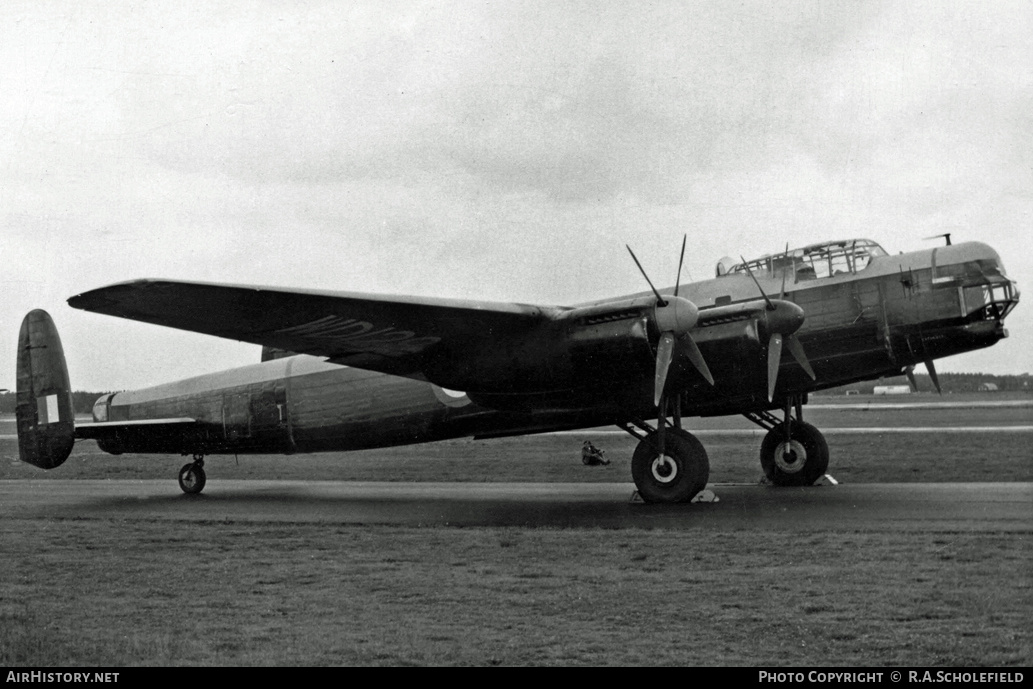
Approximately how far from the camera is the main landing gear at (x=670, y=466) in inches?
505

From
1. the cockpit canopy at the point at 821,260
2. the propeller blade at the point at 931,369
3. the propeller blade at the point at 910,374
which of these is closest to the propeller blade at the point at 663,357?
the cockpit canopy at the point at 821,260

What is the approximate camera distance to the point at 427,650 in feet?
18.6

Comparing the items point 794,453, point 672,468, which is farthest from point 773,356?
point 794,453

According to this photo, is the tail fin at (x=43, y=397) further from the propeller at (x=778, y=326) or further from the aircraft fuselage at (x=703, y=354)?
the propeller at (x=778, y=326)

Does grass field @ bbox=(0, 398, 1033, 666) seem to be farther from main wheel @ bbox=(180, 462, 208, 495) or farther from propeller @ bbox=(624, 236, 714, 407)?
main wheel @ bbox=(180, 462, 208, 495)

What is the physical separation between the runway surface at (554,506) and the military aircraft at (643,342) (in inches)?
40.2

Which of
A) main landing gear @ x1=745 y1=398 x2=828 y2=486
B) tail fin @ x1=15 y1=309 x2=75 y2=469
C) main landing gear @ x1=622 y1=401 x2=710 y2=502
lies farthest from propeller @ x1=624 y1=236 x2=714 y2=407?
tail fin @ x1=15 y1=309 x2=75 y2=469

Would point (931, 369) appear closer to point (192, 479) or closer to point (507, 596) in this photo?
point (507, 596)

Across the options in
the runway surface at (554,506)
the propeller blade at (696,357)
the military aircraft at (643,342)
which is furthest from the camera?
the propeller blade at (696,357)

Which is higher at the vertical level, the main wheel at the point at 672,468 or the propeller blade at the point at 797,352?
the propeller blade at the point at 797,352

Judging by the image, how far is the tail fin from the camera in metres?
17.0

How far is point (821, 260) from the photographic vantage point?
13.9 m

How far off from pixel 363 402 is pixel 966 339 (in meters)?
9.26

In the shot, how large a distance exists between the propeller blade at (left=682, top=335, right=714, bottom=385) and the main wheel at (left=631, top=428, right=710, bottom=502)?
104 cm
